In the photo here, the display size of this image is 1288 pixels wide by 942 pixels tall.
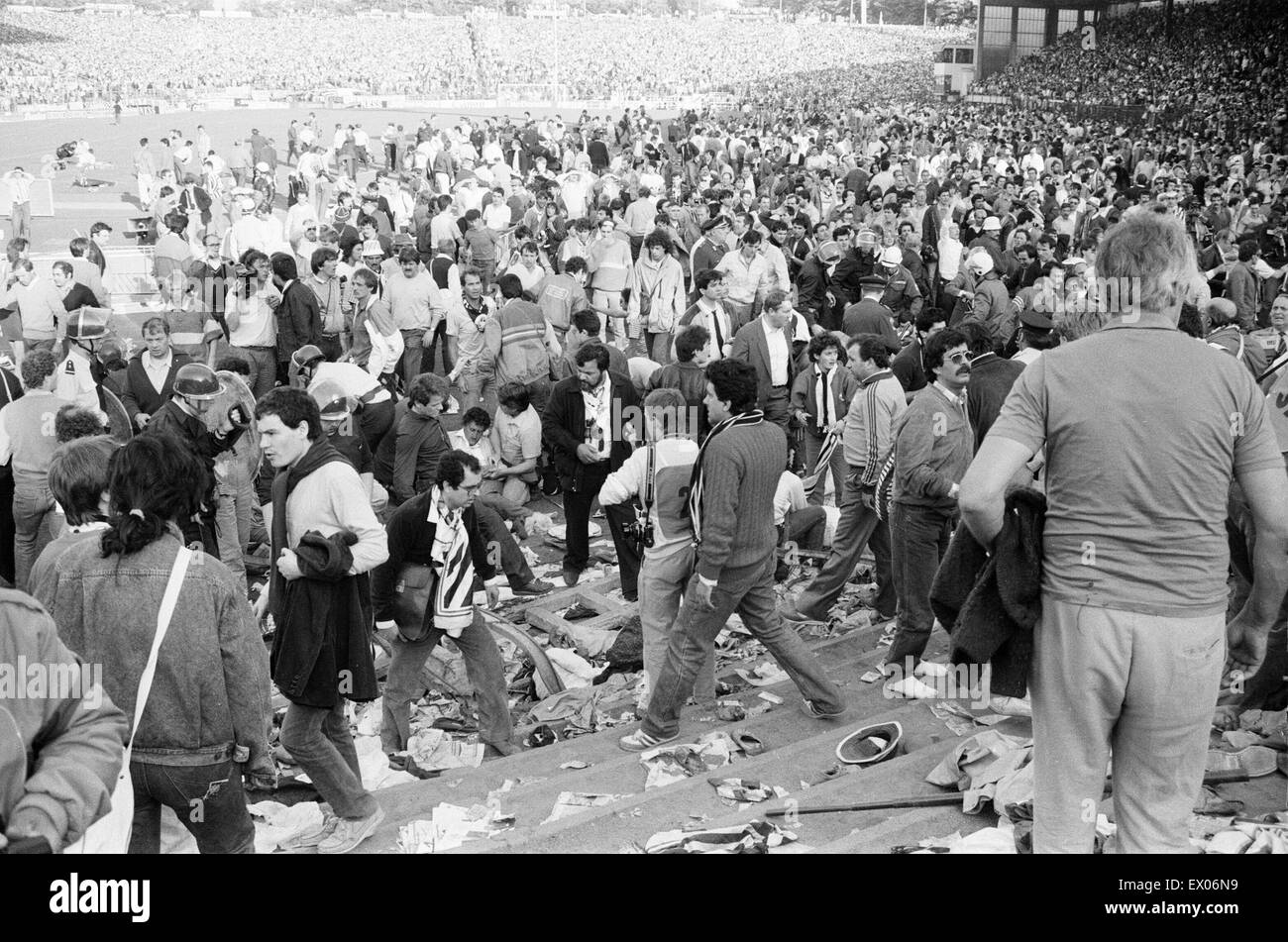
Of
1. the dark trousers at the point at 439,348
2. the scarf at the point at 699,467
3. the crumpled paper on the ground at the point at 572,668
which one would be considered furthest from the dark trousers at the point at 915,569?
the dark trousers at the point at 439,348

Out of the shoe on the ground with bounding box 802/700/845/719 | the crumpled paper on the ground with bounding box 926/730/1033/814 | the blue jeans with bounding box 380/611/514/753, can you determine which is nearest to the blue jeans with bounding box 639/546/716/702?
the shoe on the ground with bounding box 802/700/845/719

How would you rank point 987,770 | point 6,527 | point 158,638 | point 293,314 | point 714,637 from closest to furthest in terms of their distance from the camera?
point 158,638, point 987,770, point 714,637, point 6,527, point 293,314

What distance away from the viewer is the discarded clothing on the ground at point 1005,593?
10.4ft

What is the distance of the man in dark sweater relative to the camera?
229 inches

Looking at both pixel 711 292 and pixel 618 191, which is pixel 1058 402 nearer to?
pixel 711 292

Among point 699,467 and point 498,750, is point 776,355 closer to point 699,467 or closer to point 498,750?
point 699,467

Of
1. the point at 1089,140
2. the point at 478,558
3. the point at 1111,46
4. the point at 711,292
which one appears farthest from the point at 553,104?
the point at 478,558

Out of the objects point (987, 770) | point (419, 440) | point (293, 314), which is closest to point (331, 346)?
point (293, 314)

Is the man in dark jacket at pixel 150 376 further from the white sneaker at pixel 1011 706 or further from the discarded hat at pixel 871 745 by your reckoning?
the white sneaker at pixel 1011 706

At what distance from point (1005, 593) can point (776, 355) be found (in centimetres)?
639

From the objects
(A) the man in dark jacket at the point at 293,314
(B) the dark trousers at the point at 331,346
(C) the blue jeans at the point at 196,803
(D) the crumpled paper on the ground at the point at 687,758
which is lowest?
(D) the crumpled paper on the ground at the point at 687,758

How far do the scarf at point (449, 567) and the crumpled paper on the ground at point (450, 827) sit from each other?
0.97 m

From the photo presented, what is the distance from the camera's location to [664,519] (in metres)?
6.30
